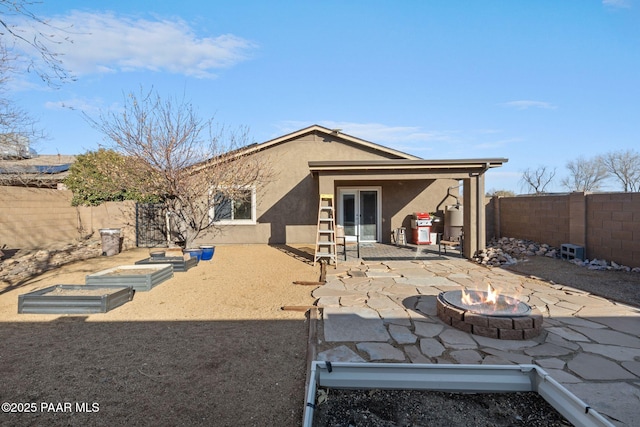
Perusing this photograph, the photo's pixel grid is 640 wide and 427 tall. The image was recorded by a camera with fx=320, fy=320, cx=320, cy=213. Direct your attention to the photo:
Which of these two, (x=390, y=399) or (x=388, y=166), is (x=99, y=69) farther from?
(x=390, y=399)

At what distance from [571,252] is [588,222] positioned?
83 centimetres

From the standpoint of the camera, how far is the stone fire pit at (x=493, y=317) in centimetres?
377

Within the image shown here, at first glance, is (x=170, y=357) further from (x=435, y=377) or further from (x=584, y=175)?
(x=584, y=175)

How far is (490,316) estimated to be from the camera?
3891 millimetres

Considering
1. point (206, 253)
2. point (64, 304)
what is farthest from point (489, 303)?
point (206, 253)

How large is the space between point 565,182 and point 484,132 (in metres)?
20.7

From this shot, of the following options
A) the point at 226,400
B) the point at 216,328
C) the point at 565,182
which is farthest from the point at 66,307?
the point at 565,182

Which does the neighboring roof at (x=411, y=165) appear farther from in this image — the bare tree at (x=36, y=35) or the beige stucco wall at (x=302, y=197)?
the bare tree at (x=36, y=35)

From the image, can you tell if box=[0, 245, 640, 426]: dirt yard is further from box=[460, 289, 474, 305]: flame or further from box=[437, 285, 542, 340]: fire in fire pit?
box=[460, 289, 474, 305]: flame

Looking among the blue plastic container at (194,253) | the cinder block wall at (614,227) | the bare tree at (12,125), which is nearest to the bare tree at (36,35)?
the bare tree at (12,125)

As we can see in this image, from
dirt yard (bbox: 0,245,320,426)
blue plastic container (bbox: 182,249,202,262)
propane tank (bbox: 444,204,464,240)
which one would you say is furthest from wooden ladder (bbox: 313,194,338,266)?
propane tank (bbox: 444,204,464,240)

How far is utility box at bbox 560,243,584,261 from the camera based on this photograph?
25.9 ft

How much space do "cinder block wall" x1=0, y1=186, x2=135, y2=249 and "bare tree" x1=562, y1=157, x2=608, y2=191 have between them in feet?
121

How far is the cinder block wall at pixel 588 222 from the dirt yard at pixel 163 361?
708cm
